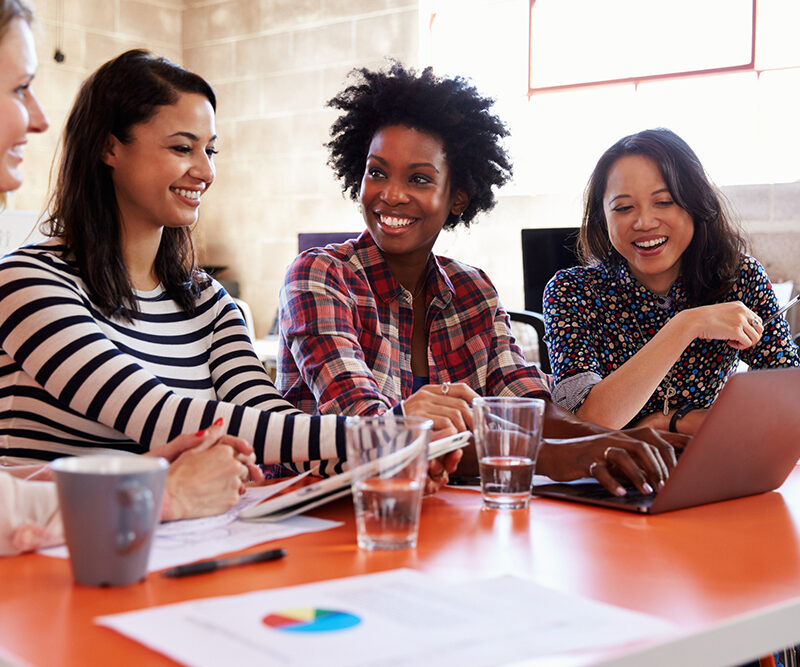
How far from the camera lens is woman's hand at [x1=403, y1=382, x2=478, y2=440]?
113cm

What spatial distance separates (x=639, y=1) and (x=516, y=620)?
417 centimetres

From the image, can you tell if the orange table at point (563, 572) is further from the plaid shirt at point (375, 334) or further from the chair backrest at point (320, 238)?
the chair backrest at point (320, 238)

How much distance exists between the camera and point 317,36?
534 centimetres

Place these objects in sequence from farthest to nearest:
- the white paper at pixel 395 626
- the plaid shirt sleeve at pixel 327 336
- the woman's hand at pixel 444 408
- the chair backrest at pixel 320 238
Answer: the chair backrest at pixel 320 238
the plaid shirt sleeve at pixel 327 336
the woman's hand at pixel 444 408
the white paper at pixel 395 626

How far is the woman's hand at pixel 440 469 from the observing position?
109 centimetres

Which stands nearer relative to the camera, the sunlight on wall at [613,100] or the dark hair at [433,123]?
the dark hair at [433,123]

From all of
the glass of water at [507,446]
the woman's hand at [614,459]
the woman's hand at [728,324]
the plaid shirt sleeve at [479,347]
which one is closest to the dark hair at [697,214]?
the woman's hand at [728,324]

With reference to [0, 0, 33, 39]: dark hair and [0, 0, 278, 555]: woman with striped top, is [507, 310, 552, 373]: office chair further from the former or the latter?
[0, 0, 33, 39]: dark hair

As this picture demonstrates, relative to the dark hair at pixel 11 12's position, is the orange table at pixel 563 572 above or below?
below

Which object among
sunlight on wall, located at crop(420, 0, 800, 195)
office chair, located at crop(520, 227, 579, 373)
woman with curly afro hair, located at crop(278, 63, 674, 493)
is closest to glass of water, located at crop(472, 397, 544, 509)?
woman with curly afro hair, located at crop(278, 63, 674, 493)

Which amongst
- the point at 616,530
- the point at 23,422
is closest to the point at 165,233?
the point at 23,422

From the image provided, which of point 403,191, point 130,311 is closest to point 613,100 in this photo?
point 403,191

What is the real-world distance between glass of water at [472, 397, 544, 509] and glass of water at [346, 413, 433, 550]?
0.18m

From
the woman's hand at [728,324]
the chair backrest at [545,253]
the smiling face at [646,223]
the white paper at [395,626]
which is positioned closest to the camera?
the white paper at [395,626]
